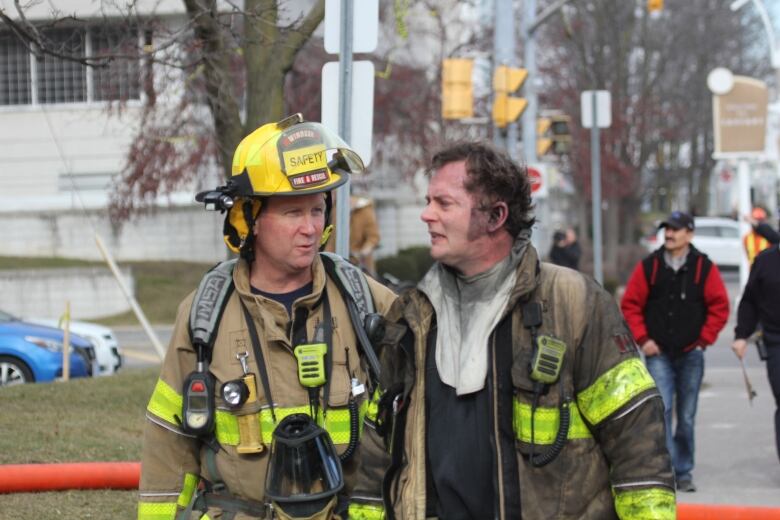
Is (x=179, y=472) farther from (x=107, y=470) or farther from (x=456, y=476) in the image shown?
(x=107, y=470)

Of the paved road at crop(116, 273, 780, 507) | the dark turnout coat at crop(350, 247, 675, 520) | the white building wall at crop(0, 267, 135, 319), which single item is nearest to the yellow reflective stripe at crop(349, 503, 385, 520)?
the dark turnout coat at crop(350, 247, 675, 520)

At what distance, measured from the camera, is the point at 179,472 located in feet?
13.5

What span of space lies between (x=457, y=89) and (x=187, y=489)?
15.1 metres

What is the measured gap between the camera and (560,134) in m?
23.2

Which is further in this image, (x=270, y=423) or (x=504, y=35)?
(x=504, y=35)

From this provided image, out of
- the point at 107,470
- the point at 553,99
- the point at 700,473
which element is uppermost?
the point at 553,99

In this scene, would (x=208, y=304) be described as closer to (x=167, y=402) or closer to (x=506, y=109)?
(x=167, y=402)

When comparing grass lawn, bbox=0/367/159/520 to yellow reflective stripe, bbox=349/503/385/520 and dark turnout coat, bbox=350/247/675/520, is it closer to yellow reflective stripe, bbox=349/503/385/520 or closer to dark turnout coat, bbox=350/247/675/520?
yellow reflective stripe, bbox=349/503/385/520

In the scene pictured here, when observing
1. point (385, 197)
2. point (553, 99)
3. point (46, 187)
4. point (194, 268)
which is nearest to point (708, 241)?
point (553, 99)

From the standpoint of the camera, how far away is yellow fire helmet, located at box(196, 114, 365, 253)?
4.16 m

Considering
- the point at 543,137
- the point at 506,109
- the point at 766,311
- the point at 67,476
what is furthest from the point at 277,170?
the point at 543,137

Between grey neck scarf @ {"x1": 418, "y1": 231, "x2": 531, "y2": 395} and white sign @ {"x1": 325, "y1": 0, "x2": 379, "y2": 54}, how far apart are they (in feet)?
10.2

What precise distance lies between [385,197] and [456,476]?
35.8 metres

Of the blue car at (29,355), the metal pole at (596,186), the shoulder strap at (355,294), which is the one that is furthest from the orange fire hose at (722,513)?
the metal pole at (596,186)
